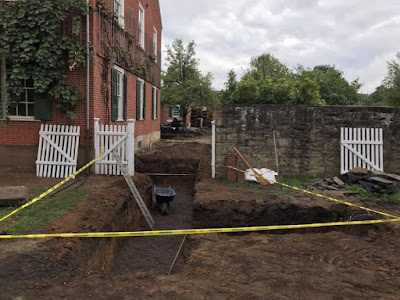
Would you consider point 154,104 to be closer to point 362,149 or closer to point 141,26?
point 141,26

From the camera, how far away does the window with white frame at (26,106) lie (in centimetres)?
953

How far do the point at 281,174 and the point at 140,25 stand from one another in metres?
9.63

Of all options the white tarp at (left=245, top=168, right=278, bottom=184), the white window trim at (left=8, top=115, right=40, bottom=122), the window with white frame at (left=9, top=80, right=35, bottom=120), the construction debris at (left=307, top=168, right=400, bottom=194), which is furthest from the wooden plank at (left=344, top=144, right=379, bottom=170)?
the window with white frame at (left=9, top=80, right=35, bottom=120)

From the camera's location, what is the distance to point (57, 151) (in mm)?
9484

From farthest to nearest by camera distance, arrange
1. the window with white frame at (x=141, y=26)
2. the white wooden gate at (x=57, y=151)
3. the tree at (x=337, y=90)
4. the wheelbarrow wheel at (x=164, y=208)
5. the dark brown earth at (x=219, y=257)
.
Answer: the tree at (x=337, y=90)
the window with white frame at (x=141, y=26)
the wheelbarrow wheel at (x=164, y=208)
the white wooden gate at (x=57, y=151)
the dark brown earth at (x=219, y=257)

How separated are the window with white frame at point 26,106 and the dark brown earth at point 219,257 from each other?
113 inches

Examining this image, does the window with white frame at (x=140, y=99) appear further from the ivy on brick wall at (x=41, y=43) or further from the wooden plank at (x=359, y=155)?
the wooden plank at (x=359, y=155)

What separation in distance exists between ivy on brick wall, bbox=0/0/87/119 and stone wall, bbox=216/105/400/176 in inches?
181

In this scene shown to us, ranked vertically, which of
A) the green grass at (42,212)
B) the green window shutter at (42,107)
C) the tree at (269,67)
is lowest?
the green grass at (42,212)

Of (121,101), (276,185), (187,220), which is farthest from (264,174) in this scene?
(121,101)

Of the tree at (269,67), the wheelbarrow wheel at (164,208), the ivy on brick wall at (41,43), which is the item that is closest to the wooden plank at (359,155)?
the wheelbarrow wheel at (164,208)

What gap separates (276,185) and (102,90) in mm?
5968

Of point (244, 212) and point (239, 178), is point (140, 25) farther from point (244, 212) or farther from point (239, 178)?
point (244, 212)

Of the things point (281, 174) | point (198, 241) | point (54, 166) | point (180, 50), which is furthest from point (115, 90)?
point (180, 50)
